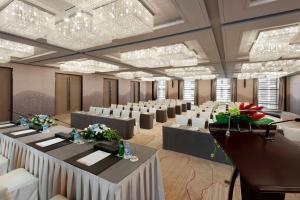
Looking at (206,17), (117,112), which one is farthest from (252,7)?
(117,112)

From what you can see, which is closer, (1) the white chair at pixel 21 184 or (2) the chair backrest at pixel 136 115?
(1) the white chair at pixel 21 184

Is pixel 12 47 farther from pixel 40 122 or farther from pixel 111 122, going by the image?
pixel 111 122

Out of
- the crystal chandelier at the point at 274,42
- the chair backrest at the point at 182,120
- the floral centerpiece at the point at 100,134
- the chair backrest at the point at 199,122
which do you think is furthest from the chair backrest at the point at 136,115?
the crystal chandelier at the point at 274,42

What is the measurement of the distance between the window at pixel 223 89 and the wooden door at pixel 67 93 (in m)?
12.6

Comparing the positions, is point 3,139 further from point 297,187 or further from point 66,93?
point 66,93

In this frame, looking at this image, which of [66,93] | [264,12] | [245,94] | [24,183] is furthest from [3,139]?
[245,94]

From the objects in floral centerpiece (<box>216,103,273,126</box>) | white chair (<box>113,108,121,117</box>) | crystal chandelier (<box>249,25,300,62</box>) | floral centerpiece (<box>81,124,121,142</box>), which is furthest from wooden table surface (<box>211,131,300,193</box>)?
white chair (<box>113,108,121,117</box>)

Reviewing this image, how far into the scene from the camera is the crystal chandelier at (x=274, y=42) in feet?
9.98

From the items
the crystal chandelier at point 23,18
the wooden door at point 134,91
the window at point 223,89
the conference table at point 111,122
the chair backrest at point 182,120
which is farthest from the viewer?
the wooden door at point 134,91

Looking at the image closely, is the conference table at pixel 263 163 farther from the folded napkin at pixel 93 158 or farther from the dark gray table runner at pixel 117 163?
the folded napkin at pixel 93 158

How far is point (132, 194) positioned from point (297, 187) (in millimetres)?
1533

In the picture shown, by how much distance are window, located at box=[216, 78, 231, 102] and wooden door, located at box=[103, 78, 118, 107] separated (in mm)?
9949

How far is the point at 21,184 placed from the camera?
81.4 inches

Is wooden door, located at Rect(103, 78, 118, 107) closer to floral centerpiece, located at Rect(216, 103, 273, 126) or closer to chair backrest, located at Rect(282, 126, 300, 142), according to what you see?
chair backrest, located at Rect(282, 126, 300, 142)
